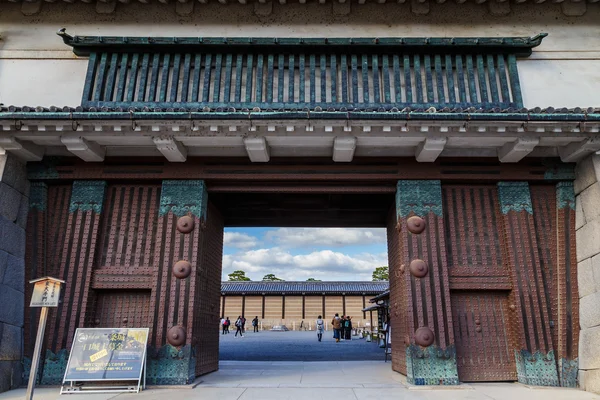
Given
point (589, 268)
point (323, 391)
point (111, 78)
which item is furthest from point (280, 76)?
point (589, 268)

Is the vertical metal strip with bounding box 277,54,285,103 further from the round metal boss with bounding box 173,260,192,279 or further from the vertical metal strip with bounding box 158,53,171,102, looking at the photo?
the round metal boss with bounding box 173,260,192,279

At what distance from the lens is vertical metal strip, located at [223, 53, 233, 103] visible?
919cm

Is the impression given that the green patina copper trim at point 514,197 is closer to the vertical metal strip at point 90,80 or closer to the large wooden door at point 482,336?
the large wooden door at point 482,336

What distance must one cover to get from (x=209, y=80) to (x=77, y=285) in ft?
17.4

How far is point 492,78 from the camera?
934 centimetres

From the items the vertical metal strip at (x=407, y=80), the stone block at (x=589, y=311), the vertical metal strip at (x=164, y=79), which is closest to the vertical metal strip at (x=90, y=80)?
the vertical metal strip at (x=164, y=79)

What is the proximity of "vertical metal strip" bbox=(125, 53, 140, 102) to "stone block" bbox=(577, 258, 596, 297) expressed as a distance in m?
10.3

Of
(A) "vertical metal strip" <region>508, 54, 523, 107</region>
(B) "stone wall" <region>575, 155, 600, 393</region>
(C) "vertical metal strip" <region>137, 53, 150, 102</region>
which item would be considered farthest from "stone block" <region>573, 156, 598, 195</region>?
(C) "vertical metal strip" <region>137, 53, 150, 102</region>

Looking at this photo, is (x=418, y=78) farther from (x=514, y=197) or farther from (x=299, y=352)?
(x=299, y=352)

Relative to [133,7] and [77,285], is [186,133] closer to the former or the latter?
[77,285]

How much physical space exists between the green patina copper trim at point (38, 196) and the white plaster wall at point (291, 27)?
2.60m

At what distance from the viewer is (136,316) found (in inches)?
331

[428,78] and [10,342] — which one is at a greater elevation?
[428,78]

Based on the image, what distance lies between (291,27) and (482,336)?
8502 mm
